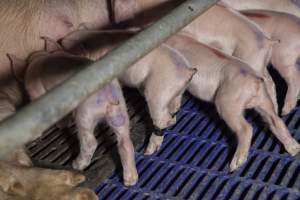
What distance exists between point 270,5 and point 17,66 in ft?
3.91

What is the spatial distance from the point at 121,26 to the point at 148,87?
0.49 metres

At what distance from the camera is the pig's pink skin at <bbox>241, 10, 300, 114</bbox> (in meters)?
2.13

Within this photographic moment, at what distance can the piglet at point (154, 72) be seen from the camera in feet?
6.11

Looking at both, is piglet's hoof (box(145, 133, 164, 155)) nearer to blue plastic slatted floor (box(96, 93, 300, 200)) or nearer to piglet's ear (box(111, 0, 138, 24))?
blue plastic slatted floor (box(96, 93, 300, 200))

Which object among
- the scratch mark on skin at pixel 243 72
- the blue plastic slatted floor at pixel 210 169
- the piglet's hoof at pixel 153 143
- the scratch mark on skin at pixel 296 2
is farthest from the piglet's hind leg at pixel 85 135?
the scratch mark on skin at pixel 296 2

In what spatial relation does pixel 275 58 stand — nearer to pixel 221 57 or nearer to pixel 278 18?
pixel 278 18

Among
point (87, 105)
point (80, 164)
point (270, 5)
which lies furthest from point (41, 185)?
point (270, 5)

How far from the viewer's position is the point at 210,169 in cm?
196

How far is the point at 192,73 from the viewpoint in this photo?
1.84 metres

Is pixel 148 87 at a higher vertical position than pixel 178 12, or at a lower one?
lower

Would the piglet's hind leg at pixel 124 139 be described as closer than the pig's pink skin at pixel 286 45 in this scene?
Yes

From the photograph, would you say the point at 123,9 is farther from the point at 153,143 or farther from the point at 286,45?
the point at 286,45

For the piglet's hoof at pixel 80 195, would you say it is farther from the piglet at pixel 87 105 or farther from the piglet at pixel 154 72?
the piglet at pixel 154 72

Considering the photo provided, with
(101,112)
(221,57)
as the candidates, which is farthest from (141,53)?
(221,57)
